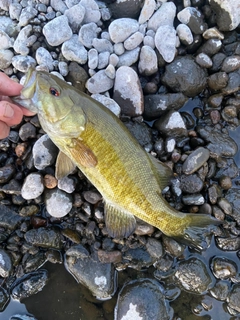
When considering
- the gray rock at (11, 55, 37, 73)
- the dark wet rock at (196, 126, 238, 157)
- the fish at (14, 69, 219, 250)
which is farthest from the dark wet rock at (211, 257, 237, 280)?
the gray rock at (11, 55, 37, 73)

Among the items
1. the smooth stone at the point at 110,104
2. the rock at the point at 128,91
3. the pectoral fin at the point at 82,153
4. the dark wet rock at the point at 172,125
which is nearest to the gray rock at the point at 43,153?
the pectoral fin at the point at 82,153

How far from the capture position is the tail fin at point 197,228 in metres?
3.85

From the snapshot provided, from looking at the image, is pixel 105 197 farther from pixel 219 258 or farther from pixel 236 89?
pixel 236 89

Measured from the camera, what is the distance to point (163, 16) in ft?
14.3

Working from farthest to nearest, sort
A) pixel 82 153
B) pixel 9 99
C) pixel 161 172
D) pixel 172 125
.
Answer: pixel 172 125, pixel 161 172, pixel 9 99, pixel 82 153

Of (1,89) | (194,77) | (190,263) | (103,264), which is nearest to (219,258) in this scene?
(190,263)

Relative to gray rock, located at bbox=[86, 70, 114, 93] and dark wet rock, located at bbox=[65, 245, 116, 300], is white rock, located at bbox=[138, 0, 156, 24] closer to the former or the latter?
gray rock, located at bbox=[86, 70, 114, 93]

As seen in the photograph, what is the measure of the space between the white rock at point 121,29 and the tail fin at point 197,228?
2484 millimetres

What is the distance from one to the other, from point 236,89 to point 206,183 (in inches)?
52.8

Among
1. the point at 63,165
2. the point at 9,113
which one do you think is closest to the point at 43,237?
the point at 63,165

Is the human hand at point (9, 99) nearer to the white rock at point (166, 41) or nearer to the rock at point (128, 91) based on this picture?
the rock at point (128, 91)

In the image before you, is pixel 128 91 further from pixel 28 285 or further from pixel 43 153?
pixel 28 285

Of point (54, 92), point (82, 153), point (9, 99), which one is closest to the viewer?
point (54, 92)

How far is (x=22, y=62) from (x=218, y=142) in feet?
9.17
